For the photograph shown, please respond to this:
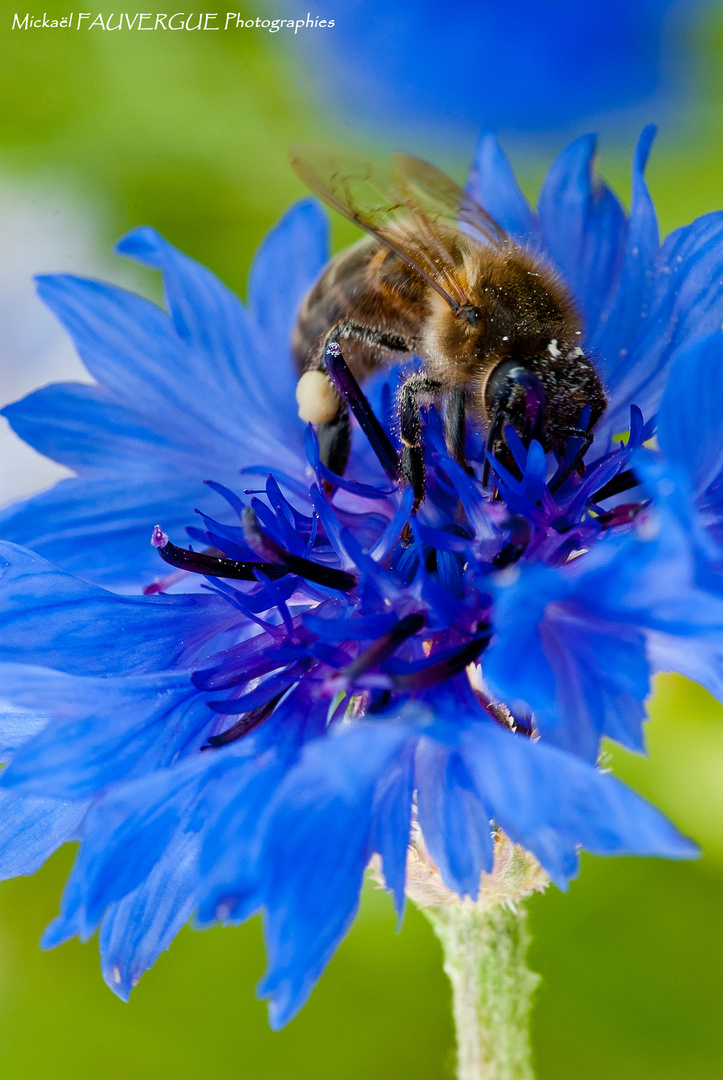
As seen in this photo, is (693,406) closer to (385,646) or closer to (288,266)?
(385,646)

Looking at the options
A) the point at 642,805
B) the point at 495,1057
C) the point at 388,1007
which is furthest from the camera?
the point at 388,1007

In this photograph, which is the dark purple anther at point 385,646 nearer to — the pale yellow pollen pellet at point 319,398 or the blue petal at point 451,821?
the blue petal at point 451,821

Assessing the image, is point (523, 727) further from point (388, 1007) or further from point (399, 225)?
point (388, 1007)

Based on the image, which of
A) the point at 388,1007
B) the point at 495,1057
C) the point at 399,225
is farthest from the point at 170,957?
the point at 399,225

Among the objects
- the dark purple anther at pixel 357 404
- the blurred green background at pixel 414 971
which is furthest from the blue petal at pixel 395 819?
the blurred green background at pixel 414 971

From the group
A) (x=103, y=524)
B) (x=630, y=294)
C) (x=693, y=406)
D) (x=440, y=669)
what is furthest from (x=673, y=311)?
(x=103, y=524)

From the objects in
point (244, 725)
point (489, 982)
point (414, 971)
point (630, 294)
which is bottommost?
point (414, 971)
